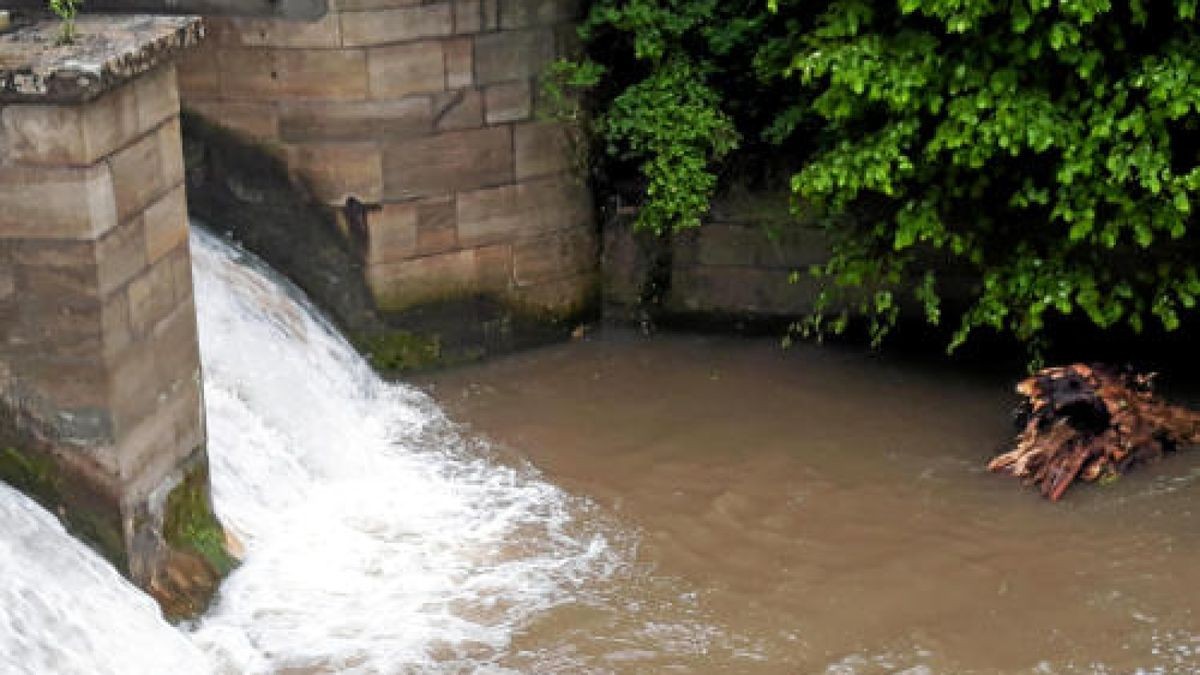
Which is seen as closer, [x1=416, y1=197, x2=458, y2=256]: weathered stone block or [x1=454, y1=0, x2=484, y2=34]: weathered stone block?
[x1=454, y1=0, x2=484, y2=34]: weathered stone block

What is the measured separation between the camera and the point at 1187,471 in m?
9.22

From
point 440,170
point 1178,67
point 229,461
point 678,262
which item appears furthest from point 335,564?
point 1178,67

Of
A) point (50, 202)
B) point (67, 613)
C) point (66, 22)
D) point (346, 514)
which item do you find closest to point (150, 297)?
point (50, 202)

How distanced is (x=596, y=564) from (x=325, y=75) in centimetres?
345

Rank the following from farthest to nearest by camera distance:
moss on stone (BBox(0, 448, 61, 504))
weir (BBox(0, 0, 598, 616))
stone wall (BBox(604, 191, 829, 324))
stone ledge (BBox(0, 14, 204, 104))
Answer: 1. stone wall (BBox(604, 191, 829, 324))
2. moss on stone (BBox(0, 448, 61, 504))
3. weir (BBox(0, 0, 598, 616))
4. stone ledge (BBox(0, 14, 204, 104))

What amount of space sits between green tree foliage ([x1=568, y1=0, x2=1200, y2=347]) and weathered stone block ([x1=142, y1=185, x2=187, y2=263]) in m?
3.35

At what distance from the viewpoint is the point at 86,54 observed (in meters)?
7.11

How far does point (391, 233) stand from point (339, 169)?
1.54 feet

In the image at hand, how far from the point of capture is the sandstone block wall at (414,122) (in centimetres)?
1027

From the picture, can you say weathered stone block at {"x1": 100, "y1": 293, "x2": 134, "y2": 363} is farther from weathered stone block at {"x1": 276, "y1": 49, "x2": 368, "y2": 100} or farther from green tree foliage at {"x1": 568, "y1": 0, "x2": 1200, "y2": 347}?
green tree foliage at {"x1": 568, "y1": 0, "x2": 1200, "y2": 347}

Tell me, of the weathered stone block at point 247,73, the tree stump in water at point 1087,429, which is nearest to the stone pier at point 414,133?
the weathered stone block at point 247,73

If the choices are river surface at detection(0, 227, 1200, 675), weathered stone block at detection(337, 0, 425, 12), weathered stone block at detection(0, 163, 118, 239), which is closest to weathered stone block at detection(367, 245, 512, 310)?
river surface at detection(0, 227, 1200, 675)

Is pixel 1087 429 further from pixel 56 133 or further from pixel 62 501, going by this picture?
pixel 56 133

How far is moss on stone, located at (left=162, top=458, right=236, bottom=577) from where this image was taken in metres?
7.82
